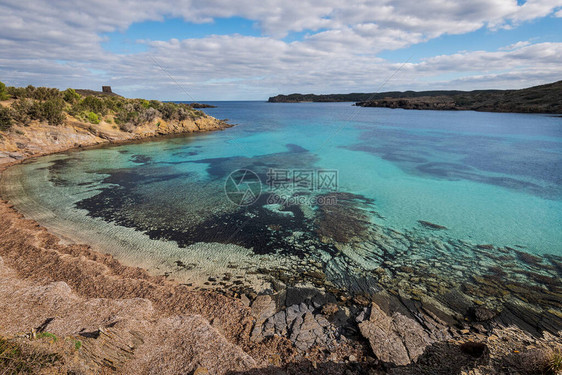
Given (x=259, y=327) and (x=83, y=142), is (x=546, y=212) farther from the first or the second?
(x=83, y=142)

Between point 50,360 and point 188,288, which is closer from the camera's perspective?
point 50,360

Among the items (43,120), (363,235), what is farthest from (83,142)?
(363,235)

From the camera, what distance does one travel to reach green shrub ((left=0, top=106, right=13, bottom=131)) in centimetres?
2264

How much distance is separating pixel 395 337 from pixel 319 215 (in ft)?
23.4

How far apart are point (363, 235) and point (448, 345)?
17.6 feet

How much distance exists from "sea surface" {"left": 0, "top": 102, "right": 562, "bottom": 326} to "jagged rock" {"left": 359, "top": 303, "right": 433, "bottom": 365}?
122cm

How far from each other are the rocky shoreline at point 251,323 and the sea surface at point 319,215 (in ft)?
1.77

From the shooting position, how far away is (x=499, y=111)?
7838 centimetres

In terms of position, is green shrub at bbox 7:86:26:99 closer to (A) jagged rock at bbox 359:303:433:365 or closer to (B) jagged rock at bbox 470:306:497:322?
(A) jagged rock at bbox 359:303:433:365

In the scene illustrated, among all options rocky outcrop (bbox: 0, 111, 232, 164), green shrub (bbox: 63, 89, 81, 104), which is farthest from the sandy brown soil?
green shrub (bbox: 63, 89, 81, 104)

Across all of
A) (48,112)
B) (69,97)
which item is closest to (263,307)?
(48,112)

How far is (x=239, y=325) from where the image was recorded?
603 cm

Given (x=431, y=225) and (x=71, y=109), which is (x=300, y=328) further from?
(x=71, y=109)

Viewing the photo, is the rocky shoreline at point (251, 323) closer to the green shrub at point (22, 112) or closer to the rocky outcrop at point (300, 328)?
the rocky outcrop at point (300, 328)
